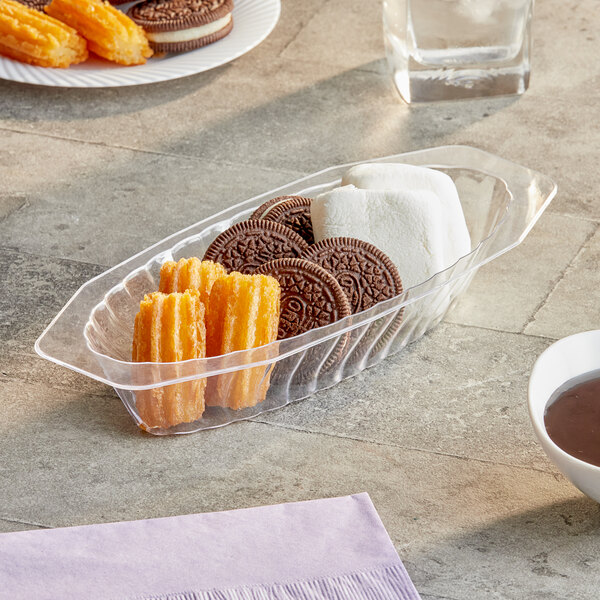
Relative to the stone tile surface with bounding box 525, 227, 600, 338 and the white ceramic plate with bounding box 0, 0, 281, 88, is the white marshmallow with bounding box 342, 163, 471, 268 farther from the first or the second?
the white ceramic plate with bounding box 0, 0, 281, 88

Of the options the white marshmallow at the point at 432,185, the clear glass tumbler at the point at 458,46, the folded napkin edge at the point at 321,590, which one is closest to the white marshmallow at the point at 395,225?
the white marshmallow at the point at 432,185

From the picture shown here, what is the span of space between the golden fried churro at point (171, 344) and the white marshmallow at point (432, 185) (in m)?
0.26

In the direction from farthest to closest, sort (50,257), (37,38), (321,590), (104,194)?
(37,38), (104,194), (50,257), (321,590)

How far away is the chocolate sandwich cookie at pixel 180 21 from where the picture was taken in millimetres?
1550

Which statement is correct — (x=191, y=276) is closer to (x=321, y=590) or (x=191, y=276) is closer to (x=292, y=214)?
(x=292, y=214)

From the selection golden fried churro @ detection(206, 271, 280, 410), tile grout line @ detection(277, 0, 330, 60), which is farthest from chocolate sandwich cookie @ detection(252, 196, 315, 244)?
tile grout line @ detection(277, 0, 330, 60)

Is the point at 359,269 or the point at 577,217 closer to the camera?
the point at 359,269

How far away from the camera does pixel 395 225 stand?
→ 1037 mm

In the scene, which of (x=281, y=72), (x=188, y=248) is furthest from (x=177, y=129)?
(x=188, y=248)

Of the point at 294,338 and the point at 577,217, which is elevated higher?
the point at 294,338

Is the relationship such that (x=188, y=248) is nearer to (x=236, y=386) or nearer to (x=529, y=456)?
(x=236, y=386)

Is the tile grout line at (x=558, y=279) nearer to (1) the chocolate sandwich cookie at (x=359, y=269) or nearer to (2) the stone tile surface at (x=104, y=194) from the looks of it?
(1) the chocolate sandwich cookie at (x=359, y=269)

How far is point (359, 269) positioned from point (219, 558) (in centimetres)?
32

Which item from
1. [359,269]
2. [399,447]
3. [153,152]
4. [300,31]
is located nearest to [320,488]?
[399,447]
